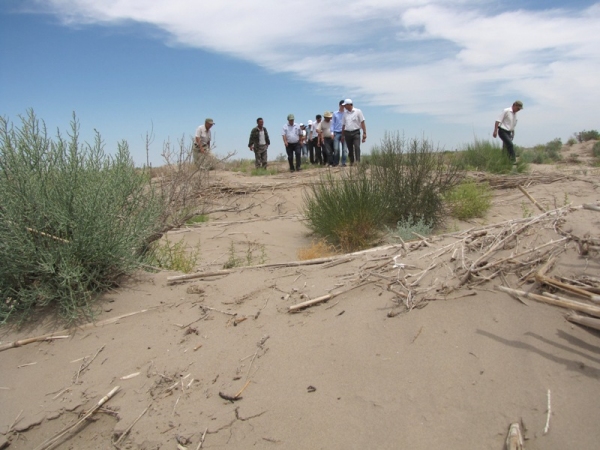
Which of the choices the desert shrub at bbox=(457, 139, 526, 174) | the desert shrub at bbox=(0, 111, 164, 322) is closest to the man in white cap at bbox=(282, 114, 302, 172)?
the desert shrub at bbox=(457, 139, 526, 174)

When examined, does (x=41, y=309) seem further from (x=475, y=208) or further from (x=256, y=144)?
(x=256, y=144)

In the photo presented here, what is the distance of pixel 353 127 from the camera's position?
41.8 ft

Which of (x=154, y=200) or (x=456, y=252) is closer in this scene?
(x=456, y=252)

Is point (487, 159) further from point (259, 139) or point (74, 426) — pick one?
point (74, 426)

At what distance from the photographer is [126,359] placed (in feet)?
11.0

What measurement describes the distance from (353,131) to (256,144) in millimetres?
3536

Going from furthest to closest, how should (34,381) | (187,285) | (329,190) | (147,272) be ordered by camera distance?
(329,190) → (147,272) → (187,285) → (34,381)

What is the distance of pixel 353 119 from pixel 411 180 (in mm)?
4542

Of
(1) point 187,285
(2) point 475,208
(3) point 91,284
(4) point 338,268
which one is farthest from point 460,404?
(2) point 475,208

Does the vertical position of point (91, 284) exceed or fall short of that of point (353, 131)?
it falls short

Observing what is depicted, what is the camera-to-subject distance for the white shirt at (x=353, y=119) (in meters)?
12.7

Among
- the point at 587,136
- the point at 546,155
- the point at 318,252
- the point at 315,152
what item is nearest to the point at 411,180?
the point at 318,252

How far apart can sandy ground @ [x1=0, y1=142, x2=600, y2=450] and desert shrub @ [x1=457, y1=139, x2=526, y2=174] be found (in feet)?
34.4


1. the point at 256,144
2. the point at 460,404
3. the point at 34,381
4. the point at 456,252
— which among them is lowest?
the point at 34,381
